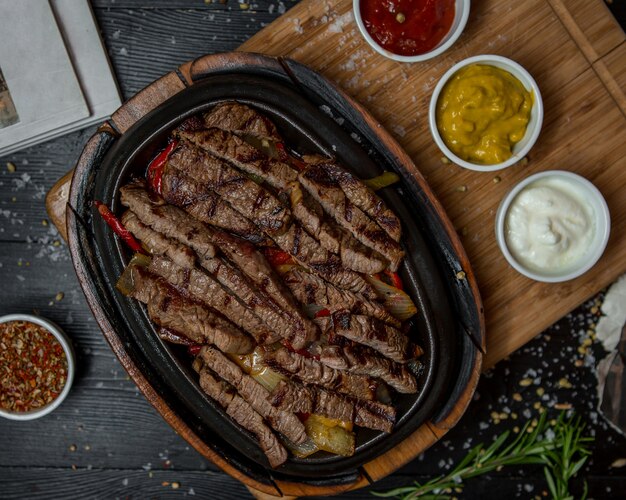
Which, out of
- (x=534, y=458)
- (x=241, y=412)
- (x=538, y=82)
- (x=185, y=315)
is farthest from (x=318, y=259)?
(x=534, y=458)

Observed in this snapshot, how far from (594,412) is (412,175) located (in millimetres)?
2433

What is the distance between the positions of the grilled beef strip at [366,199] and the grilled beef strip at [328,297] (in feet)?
1.29

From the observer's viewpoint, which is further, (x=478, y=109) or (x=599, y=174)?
(x=599, y=174)

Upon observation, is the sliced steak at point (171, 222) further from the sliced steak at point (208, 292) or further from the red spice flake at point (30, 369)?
the red spice flake at point (30, 369)

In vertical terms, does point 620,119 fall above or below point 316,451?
above

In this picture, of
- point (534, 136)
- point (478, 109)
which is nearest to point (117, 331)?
point (478, 109)

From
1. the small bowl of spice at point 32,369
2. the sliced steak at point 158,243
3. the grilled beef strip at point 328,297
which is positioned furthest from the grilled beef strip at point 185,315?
the small bowl of spice at point 32,369

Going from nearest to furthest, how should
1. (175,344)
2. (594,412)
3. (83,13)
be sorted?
(175,344) → (83,13) → (594,412)

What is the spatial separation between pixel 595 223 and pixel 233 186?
216cm

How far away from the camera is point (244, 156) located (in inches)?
123

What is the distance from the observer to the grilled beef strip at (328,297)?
313 centimetres

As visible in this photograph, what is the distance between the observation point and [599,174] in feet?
12.0

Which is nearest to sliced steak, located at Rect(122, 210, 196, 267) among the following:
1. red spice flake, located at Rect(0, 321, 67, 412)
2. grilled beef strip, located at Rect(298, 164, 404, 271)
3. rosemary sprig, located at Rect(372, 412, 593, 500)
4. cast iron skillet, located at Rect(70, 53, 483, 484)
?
cast iron skillet, located at Rect(70, 53, 483, 484)

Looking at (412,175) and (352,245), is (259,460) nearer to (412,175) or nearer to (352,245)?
(352,245)
